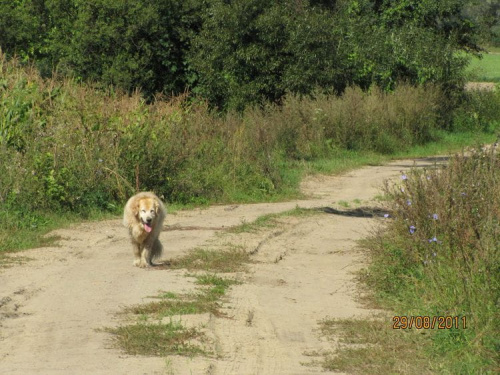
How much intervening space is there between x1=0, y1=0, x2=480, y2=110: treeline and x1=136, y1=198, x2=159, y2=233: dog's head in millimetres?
16151

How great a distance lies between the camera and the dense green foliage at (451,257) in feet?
27.1

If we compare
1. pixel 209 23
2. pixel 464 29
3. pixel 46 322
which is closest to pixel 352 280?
pixel 46 322

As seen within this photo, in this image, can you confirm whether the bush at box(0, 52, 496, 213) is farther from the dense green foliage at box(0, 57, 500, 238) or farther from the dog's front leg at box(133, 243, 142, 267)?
the dog's front leg at box(133, 243, 142, 267)

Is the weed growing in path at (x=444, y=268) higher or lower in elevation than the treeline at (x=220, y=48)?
lower

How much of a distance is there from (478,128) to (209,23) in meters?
10.9

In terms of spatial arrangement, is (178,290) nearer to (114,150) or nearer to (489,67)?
(114,150)

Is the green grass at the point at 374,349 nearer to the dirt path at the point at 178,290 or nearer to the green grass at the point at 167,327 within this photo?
the dirt path at the point at 178,290

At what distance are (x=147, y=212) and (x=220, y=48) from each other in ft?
58.4

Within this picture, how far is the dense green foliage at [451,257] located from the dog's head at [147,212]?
264cm

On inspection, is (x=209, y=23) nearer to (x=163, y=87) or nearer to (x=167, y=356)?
(x=163, y=87)

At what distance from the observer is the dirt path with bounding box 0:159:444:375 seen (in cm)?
783

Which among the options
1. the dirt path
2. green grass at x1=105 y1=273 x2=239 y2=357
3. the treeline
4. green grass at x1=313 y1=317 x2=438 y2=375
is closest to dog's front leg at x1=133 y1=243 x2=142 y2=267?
the dirt path

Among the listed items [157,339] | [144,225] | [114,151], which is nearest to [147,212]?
[144,225]
